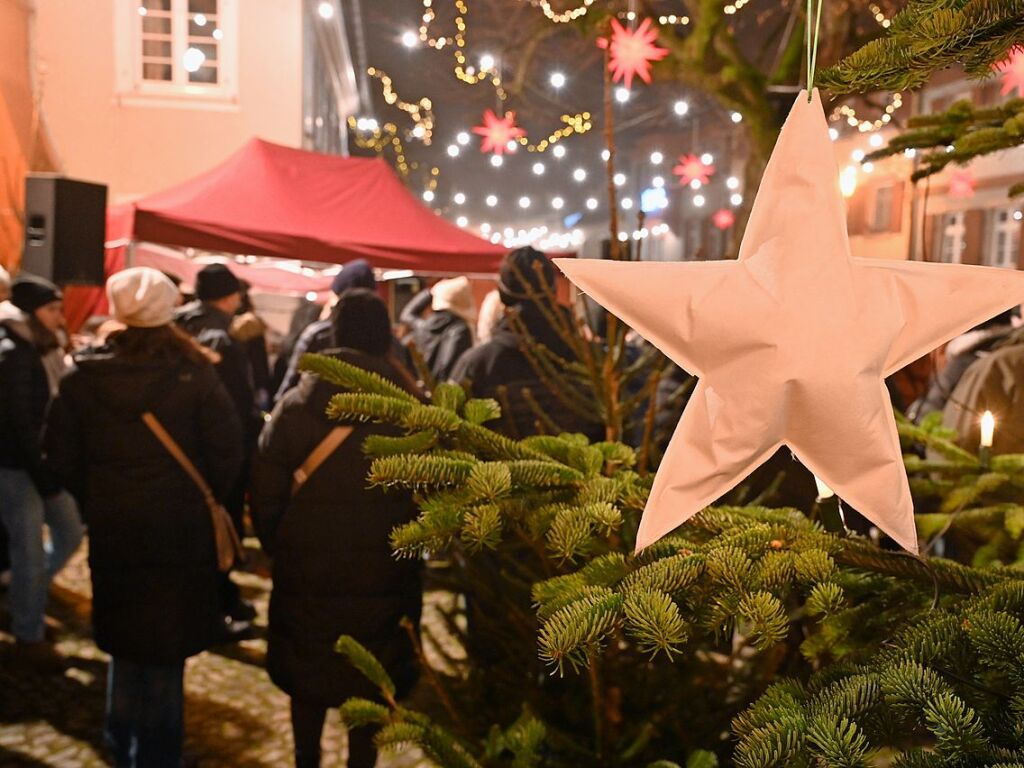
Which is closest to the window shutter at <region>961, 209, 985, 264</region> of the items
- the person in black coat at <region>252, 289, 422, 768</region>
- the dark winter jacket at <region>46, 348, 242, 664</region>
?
the person in black coat at <region>252, 289, 422, 768</region>

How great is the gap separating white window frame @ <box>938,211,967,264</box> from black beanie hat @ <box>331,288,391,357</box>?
17312 millimetres

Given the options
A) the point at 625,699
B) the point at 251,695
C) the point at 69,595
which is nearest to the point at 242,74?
the point at 69,595

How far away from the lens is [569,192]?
44.1 meters

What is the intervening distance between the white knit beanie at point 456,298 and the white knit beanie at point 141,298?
3.29m

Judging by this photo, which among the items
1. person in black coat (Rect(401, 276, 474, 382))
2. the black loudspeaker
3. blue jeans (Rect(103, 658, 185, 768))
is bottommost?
blue jeans (Rect(103, 658, 185, 768))

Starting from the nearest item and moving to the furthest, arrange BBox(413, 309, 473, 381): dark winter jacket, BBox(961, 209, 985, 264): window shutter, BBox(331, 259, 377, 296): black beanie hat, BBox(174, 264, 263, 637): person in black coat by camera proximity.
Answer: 1. BBox(174, 264, 263, 637): person in black coat
2. BBox(331, 259, 377, 296): black beanie hat
3. BBox(413, 309, 473, 381): dark winter jacket
4. BBox(961, 209, 985, 264): window shutter

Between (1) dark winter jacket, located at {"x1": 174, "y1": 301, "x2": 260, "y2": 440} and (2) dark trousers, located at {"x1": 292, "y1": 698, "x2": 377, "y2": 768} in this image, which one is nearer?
(2) dark trousers, located at {"x1": 292, "y1": 698, "x2": 377, "y2": 768}

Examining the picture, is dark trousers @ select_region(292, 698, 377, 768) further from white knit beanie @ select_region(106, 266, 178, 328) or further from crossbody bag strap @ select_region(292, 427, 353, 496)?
white knit beanie @ select_region(106, 266, 178, 328)

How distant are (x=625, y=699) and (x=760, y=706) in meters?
1.35

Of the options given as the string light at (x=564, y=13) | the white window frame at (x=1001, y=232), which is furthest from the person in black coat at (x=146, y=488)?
the white window frame at (x=1001, y=232)

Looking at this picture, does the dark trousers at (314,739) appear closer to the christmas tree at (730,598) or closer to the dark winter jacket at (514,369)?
the christmas tree at (730,598)

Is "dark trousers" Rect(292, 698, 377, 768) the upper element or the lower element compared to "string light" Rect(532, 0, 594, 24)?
lower

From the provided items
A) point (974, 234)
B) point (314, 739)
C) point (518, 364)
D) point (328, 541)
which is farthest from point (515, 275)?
point (974, 234)

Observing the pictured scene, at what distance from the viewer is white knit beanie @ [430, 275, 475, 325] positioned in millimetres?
6363
